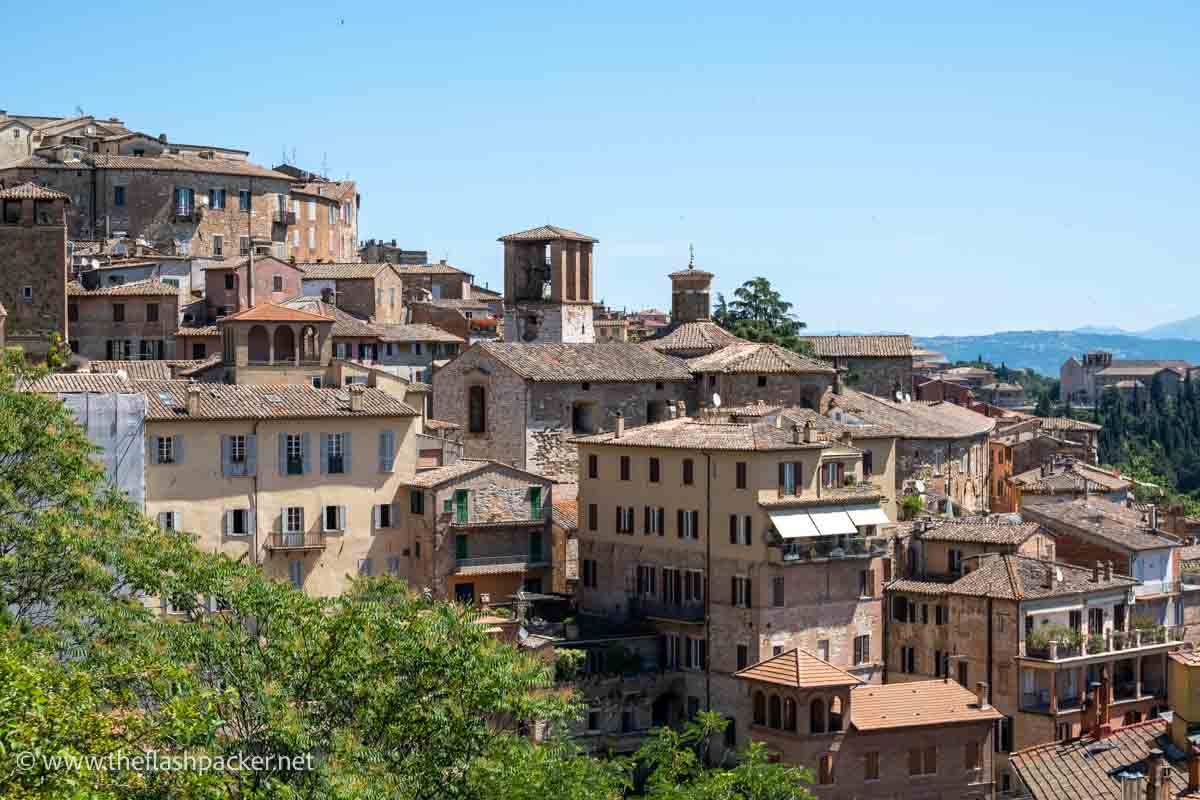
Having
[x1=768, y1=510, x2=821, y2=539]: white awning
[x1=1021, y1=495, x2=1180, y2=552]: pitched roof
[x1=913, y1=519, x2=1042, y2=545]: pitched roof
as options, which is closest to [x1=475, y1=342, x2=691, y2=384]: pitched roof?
[x1=913, y1=519, x2=1042, y2=545]: pitched roof

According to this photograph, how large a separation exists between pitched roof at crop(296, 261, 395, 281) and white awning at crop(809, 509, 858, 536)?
31.4 meters

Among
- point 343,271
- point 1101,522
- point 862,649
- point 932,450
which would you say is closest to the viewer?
point 862,649

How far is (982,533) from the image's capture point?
198 ft

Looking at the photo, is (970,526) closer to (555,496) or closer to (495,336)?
(555,496)

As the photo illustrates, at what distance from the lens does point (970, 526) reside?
201ft

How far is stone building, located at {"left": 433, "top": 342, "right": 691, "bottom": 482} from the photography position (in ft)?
203

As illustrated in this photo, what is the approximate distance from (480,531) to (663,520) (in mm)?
5293

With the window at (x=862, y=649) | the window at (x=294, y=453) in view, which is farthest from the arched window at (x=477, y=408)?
the window at (x=862, y=649)

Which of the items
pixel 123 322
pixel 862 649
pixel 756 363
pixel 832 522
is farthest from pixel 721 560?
pixel 123 322

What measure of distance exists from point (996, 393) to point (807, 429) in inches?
4377

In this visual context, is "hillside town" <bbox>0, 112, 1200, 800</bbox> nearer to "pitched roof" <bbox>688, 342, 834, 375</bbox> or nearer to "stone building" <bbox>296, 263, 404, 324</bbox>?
"pitched roof" <bbox>688, 342, 834, 375</bbox>

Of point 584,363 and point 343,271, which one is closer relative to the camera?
point 584,363

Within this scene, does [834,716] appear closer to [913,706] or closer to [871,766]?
[871,766]

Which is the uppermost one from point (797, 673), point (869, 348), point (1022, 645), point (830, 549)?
point (869, 348)
